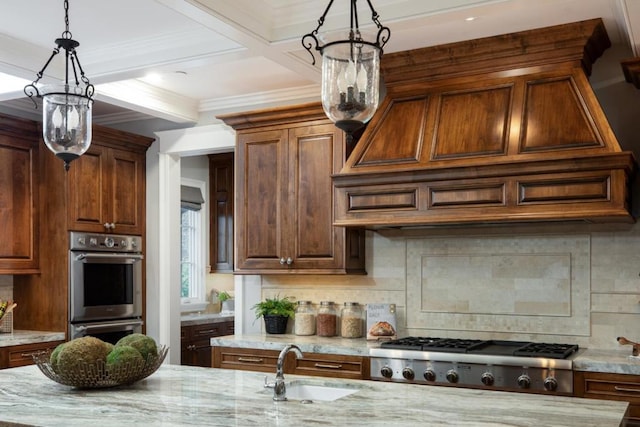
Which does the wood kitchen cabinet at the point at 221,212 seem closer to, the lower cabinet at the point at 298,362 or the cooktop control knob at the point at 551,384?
the lower cabinet at the point at 298,362

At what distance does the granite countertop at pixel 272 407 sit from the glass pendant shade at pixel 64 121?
3.16 feet

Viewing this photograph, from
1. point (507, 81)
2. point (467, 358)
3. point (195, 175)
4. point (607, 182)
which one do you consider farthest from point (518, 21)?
point (195, 175)

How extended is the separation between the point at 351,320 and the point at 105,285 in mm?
2031

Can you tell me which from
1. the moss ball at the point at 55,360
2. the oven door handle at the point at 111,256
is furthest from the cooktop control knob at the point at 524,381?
the oven door handle at the point at 111,256

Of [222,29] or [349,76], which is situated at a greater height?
[222,29]

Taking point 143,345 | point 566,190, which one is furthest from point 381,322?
point 143,345

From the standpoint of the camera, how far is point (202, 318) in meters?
6.58

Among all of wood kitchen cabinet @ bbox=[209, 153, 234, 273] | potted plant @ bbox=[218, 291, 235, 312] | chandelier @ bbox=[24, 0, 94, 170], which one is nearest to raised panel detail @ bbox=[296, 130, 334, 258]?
chandelier @ bbox=[24, 0, 94, 170]

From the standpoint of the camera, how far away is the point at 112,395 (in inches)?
100

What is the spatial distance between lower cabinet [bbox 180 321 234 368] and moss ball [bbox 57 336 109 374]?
3686 millimetres

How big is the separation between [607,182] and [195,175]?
494 cm

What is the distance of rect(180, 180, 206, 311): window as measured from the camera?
746cm

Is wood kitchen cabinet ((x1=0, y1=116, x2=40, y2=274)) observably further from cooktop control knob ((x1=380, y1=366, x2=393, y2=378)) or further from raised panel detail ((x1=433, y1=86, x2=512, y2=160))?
raised panel detail ((x1=433, y1=86, x2=512, y2=160))

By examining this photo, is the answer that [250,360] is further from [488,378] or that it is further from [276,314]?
[488,378]
